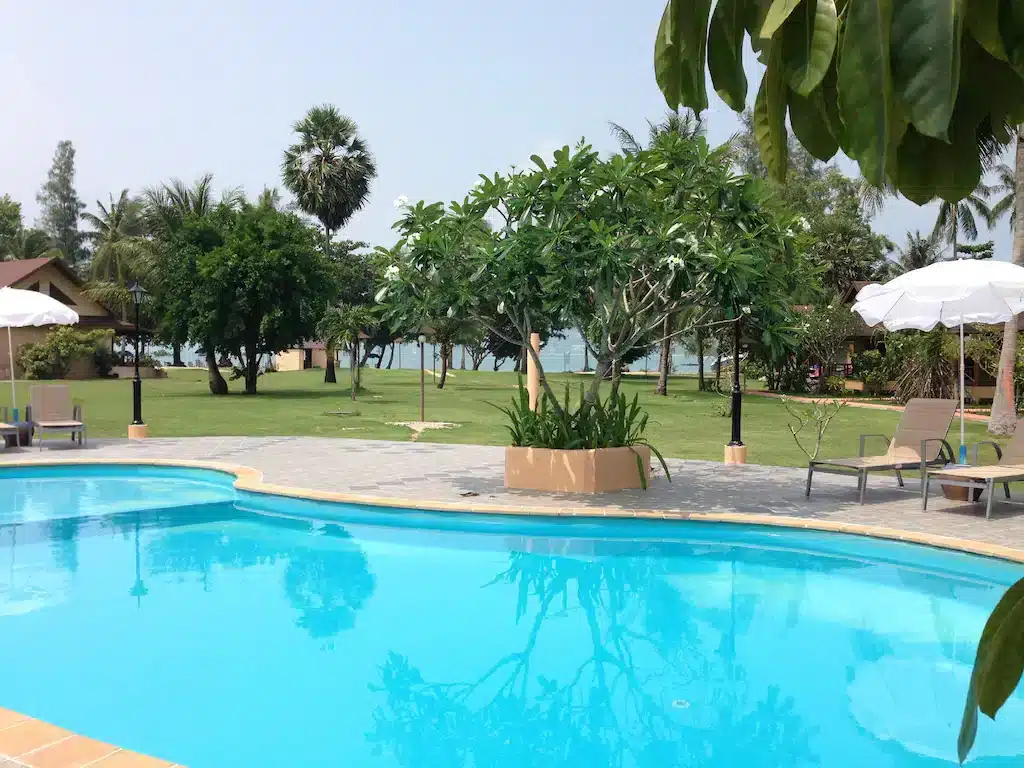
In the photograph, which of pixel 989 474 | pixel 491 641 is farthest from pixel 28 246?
pixel 989 474

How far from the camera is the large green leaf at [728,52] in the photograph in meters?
0.85

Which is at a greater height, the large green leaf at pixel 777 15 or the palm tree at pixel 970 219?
the palm tree at pixel 970 219

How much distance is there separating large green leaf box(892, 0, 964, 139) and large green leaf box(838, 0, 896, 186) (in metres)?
0.01

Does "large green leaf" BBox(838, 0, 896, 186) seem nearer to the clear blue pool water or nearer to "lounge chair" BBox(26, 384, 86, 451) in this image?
the clear blue pool water

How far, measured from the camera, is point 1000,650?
2.68 feet

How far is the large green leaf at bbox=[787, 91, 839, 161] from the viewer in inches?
33.2

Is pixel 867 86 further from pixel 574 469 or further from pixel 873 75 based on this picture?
pixel 574 469

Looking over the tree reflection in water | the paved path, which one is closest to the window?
the paved path

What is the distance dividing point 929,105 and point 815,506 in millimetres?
11621

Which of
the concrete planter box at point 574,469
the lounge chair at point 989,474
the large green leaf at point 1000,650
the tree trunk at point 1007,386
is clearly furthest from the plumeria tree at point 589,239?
the tree trunk at point 1007,386

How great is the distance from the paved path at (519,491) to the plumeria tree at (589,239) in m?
2.08

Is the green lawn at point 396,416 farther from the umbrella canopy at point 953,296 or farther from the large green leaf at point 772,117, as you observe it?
the large green leaf at point 772,117

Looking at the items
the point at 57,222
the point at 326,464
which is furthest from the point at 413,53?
the point at 57,222

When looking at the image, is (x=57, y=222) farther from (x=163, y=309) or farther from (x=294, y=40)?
(x=294, y=40)
